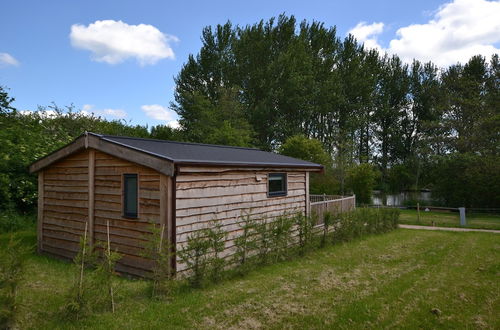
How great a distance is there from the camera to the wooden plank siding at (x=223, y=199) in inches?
300

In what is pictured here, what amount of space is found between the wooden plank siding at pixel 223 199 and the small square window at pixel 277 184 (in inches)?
6.6

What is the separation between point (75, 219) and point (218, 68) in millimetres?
30923

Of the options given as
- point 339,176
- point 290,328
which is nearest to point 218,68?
point 339,176

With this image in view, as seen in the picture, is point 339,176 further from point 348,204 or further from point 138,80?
point 138,80

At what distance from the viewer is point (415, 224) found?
17.4 metres

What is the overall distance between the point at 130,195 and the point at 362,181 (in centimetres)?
2296

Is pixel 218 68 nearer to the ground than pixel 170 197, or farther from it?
farther from it

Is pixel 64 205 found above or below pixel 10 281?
above

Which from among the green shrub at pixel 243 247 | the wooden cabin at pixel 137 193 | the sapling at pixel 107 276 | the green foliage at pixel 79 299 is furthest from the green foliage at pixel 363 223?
the green foliage at pixel 79 299

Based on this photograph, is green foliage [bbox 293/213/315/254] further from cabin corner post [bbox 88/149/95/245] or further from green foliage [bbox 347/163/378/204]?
green foliage [bbox 347/163/378/204]

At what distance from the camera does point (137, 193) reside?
8.00 meters

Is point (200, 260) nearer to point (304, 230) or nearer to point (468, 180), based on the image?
point (304, 230)

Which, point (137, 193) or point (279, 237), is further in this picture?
point (279, 237)

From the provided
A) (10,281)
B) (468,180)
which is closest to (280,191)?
(10,281)
